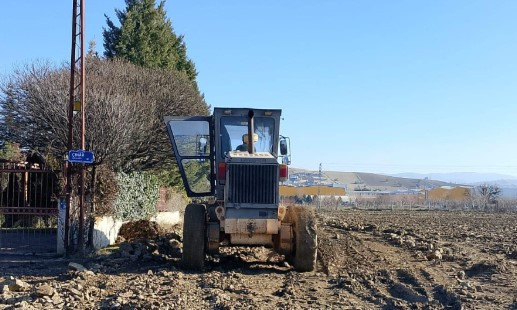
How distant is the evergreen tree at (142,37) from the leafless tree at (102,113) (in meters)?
4.29

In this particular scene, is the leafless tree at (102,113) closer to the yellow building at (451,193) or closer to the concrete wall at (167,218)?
the concrete wall at (167,218)

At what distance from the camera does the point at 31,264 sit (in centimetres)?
1364

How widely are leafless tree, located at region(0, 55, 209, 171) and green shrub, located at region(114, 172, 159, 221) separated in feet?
3.84

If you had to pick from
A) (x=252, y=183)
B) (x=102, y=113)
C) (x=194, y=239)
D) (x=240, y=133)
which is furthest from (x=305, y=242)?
(x=102, y=113)

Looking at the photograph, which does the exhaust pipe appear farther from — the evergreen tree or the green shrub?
the evergreen tree

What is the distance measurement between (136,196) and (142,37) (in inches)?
585

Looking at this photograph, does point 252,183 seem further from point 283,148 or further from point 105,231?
point 105,231

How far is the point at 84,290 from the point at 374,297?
4510 millimetres

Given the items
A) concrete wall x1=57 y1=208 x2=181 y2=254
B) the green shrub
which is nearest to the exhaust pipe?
concrete wall x1=57 y1=208 x2=181 y2=254

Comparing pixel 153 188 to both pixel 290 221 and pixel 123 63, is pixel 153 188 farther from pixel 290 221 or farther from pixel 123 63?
pixel 290 221

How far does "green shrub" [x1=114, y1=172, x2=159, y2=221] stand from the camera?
18.8 m

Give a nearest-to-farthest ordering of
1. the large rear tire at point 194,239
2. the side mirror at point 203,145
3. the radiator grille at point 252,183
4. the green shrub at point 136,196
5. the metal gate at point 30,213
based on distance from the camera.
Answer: the radiator grille at point 252,183
the large rear tire at point 194,239
the side mirror at point 203,145
the metal gate at point 30,213
the green shrub at point 136,196

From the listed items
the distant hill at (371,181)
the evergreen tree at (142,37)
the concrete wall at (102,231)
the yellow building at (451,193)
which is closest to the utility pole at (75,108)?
the concrete wall at (102,231)

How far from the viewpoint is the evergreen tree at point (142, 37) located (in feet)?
109
